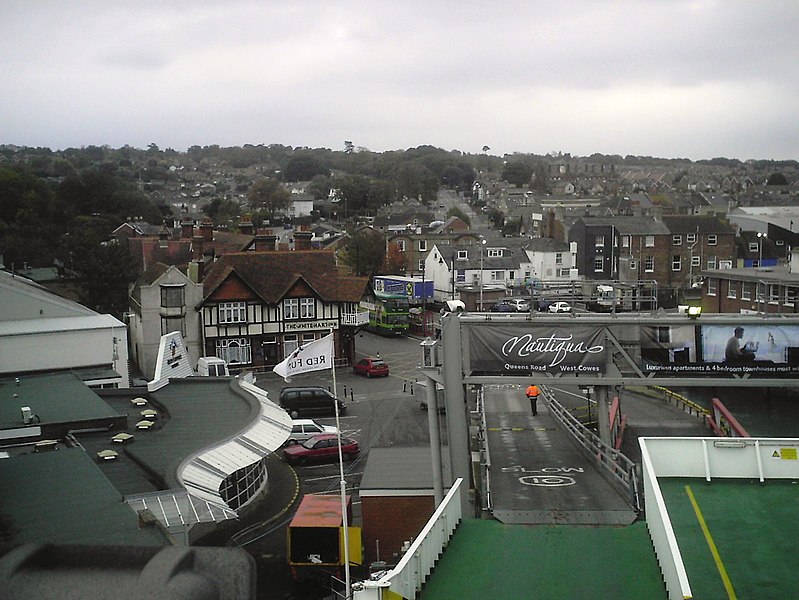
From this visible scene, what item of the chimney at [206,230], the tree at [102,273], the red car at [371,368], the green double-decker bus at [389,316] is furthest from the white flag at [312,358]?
the chimney at [206,230]

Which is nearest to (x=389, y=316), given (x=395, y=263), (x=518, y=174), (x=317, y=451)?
(x=395, y=263)

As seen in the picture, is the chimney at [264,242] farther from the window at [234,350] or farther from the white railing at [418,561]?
the white railing at [418,561]

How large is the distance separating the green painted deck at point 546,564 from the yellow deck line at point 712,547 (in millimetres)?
617

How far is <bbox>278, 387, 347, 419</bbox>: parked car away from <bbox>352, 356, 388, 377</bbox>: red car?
6465mm

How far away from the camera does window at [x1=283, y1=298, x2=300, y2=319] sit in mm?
38875

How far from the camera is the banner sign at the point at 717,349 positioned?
50.4 ft

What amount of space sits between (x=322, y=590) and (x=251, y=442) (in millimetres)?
4688

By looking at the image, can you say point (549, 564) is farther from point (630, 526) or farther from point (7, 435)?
point (7, 435)

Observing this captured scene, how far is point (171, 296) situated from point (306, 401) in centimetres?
1052

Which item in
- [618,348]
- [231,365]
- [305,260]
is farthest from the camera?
[305,260]

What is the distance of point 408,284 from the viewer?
51.8 m

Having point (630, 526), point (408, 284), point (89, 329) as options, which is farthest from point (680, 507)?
point (408, 284)

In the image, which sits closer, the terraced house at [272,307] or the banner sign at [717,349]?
the banner sign at [717,349]

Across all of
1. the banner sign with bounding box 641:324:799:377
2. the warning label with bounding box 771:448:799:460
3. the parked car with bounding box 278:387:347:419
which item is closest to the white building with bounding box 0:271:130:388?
the parked car with bounding box 278:387:347:419
